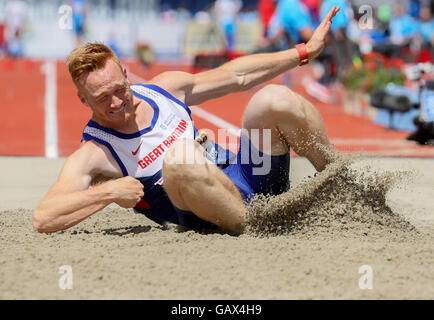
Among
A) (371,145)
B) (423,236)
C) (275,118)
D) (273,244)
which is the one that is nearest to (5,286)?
(273,244)

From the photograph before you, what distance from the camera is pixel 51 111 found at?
13.3 meters

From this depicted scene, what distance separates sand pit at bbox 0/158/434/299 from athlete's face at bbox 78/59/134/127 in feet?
2.32

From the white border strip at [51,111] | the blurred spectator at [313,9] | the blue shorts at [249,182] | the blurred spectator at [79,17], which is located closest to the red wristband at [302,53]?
the blue shorts at [249,182]

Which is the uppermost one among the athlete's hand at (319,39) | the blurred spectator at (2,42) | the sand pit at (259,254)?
the athlete's hand at (319,39)

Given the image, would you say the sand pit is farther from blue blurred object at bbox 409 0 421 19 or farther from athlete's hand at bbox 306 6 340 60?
blue blurred object at bbox 409 0 421 19

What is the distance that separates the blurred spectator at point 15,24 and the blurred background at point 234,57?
52 mm

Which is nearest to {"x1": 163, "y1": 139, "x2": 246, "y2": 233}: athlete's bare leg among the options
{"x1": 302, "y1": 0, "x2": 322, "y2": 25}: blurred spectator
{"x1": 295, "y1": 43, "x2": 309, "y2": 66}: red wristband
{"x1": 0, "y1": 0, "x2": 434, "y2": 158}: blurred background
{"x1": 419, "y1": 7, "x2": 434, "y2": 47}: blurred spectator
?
{"x1": 295, "y1": 43, "x2": 309, "y2": 66}: red wristband

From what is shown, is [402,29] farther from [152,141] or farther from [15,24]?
[152,141]

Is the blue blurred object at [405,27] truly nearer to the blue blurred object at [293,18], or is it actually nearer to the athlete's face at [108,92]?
the blue blurred object at [293,18]

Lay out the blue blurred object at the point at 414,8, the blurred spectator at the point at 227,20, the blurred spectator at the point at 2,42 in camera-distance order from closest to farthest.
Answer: the blurred spectator at the point at 227,20, the blue blurred object at the point at 414,8, the blurred spectator at the point at 2,42

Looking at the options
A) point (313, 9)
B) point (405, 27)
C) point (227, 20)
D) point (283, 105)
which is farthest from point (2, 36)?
point (283, 105)

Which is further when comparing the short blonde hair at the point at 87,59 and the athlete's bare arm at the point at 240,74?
the athlete's bare arm at the point at 240,74

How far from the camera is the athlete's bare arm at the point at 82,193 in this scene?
12.5 ft

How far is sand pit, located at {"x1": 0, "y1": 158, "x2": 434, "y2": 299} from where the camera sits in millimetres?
3256
